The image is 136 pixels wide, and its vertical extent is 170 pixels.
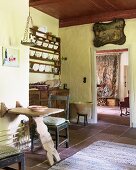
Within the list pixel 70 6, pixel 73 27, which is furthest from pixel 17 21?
pixel 73 27

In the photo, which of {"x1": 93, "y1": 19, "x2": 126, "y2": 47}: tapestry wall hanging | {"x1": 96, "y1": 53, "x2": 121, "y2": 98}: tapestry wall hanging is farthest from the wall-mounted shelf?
{"x1": 96, "y1": 53, "x2": 121, "y2": 98}: tapestry wall hanging

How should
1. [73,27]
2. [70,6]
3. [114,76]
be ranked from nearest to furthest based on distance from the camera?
[70,6], [73,27], [114,76]

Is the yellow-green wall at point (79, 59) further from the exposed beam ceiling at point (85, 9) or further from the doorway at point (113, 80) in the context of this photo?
the doorway at point (113, 80)

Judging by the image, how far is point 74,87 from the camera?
708 cm

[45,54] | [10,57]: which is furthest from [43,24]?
[10,57]

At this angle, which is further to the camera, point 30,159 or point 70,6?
point 70,6

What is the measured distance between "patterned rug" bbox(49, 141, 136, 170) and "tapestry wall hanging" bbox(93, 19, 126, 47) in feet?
10.3

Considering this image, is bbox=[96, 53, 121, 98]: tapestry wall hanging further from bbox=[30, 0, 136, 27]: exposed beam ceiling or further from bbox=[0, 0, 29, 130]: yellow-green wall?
bbox=[0, 0, 29, 130]: yellow-green wall

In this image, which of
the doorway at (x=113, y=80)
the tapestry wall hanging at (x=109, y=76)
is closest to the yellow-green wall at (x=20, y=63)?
the doorway at (x=113, y=80)

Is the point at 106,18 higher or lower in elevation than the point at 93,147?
higher

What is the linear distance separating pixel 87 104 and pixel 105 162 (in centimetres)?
314

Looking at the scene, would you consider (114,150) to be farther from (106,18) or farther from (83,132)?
(106,18)

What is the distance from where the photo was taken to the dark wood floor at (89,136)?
11.9 feet

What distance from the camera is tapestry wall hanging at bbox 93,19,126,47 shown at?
250 inches
